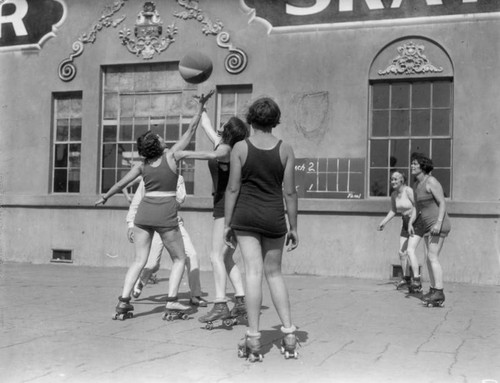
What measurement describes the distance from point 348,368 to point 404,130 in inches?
299

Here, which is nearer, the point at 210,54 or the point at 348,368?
the point at 348,368

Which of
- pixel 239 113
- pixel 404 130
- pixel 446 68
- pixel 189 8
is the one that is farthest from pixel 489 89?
pixel 189 8

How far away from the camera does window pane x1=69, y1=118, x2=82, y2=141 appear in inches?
546

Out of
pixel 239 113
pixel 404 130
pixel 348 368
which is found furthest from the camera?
pixel 239 113

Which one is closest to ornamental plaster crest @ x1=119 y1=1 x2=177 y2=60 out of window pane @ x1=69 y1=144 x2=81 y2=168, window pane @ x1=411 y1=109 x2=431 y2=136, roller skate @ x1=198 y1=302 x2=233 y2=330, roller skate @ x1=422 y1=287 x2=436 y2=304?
window pane @ x1=69 y1=144 x2=81 y2=168

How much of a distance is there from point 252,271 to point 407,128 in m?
7.33

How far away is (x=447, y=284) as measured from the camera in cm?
1105

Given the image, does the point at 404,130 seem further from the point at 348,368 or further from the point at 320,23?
the point at 348,368

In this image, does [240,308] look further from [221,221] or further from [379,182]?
[379,182]

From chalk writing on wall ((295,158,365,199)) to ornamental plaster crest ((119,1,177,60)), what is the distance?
12.0 feet

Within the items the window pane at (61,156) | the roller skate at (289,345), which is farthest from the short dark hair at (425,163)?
the window pane at (61,156)

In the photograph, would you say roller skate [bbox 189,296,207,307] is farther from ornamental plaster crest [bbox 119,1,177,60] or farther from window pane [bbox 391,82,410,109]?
ornamental plaster crest [bbox 119,1,177,60]

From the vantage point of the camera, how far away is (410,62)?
11.7 m

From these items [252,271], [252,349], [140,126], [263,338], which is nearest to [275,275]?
[252,271]
